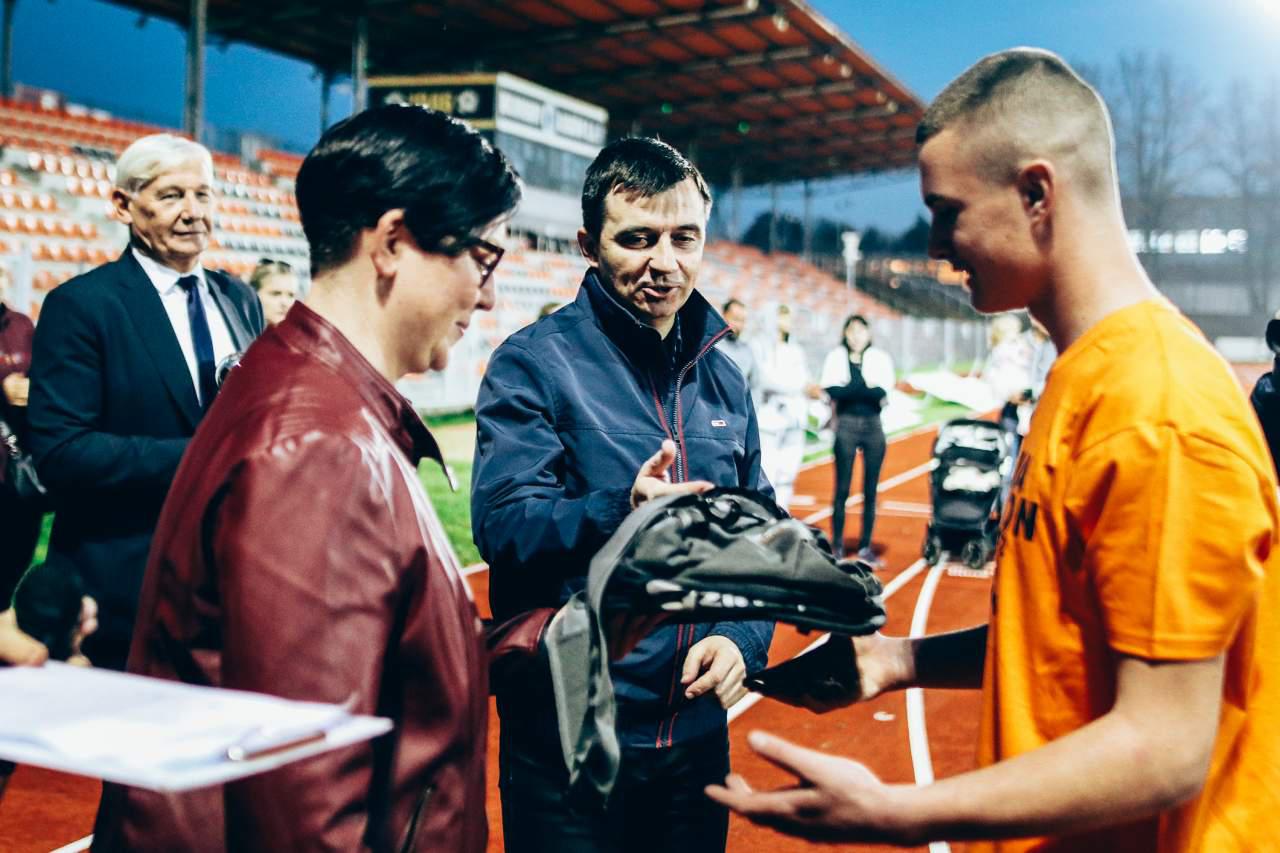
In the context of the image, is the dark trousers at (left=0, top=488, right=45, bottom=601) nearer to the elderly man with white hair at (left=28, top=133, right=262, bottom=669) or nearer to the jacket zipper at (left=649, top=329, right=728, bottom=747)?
the elderly man with white hair at (left=28, top=133, right=262, bottom=669)

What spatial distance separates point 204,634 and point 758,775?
375 centimetres

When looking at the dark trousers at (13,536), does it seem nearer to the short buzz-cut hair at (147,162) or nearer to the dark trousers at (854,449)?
the short buzz-cut hair at (147,162)

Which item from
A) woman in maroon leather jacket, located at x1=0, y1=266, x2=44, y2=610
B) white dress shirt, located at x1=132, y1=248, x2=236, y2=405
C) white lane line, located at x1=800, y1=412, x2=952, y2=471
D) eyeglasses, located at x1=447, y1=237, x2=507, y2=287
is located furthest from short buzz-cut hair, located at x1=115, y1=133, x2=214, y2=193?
white lane line, located at x1=800, y1=412, x2=952, y2=471

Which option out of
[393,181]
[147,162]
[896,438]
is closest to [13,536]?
[147,162]

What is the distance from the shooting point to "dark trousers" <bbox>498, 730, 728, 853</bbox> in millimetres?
2088

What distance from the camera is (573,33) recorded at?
24375 mm

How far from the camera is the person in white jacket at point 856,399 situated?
8633 millimetres

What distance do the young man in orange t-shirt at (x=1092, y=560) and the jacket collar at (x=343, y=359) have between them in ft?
1.97

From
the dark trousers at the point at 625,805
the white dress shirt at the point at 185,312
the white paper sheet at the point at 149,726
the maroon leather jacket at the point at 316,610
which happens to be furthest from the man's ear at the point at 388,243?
the white dress shirt at the point at 185,312

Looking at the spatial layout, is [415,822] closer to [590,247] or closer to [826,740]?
[590,247]

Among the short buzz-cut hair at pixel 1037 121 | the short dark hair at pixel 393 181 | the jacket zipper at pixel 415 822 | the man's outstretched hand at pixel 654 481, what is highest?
the short buzz-cut hair at pixel 1037 121

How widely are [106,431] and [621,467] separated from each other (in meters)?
1.54

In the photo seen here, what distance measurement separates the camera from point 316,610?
110 cm

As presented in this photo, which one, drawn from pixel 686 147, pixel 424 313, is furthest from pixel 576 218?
pixel 424 313
